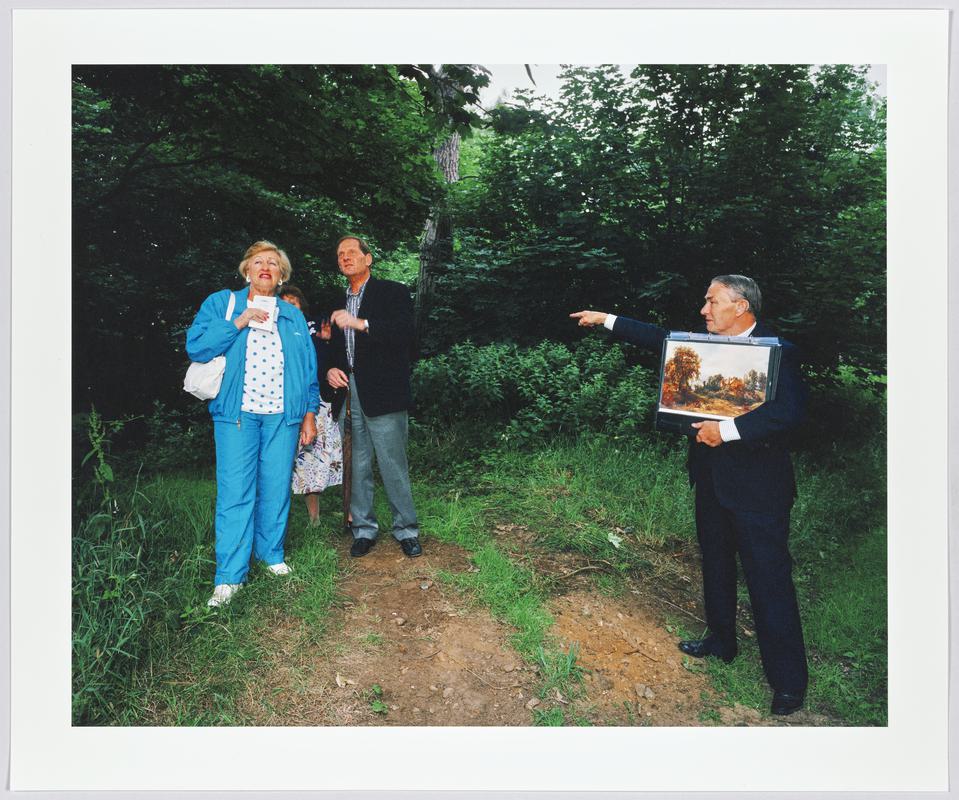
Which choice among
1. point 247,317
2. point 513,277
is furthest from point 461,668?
point 513,277

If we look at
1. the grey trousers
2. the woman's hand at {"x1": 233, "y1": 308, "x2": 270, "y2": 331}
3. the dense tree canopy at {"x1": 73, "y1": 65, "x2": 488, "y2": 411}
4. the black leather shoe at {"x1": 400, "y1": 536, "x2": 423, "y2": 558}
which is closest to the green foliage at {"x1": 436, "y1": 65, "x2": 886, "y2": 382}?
the dense tree canopy at {"x1": 73, "y1": 65, "x2": 488, "y2": 411}

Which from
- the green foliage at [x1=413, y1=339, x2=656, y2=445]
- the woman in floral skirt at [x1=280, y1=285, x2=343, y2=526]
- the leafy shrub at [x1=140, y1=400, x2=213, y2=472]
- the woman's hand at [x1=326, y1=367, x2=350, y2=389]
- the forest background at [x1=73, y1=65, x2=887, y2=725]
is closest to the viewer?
the forest background at [x1=73, y1=65, x2=887, y2=725]

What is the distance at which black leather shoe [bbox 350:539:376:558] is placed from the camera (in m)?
3.66

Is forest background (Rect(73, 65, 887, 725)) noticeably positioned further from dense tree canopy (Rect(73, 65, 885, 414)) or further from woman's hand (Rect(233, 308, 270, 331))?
woman's hand (Rect(233, 308, 270, 331))

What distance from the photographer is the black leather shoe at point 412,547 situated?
12.1 feet

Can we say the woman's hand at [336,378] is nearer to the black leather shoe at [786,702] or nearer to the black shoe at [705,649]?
the black shoe at [705,649]

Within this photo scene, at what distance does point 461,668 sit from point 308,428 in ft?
5.19

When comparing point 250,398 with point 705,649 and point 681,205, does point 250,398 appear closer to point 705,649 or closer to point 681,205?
point 705,649

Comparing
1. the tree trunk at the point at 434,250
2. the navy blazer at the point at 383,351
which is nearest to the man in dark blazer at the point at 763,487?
the navy blazer at the point at 383,351

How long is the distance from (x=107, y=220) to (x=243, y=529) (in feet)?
8.93

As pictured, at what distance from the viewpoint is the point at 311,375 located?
3279mm

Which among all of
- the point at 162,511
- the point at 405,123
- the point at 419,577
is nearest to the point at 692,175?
the point at 405,123

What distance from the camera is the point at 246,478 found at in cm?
308

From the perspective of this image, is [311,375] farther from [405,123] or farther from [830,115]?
[830,115]
